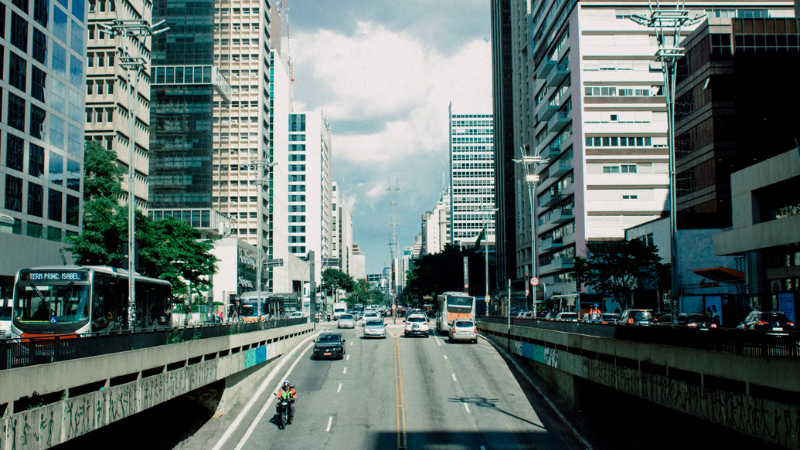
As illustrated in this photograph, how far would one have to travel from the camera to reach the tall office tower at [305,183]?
553 ft

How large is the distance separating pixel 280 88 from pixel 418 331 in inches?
4165

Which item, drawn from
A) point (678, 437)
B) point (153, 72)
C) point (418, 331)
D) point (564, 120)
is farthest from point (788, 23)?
point (153, 72)

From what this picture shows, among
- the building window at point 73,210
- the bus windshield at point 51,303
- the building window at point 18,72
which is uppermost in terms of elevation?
the building window at point 18,72

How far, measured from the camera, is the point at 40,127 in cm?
5381

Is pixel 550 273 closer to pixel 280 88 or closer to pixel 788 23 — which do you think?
pixel 788 23

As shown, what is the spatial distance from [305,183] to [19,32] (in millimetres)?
120295

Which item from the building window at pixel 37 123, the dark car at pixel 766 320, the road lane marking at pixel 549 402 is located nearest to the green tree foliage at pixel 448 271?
the road lane marking at pixel 549 402

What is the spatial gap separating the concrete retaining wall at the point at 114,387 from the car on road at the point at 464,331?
65.2 ft

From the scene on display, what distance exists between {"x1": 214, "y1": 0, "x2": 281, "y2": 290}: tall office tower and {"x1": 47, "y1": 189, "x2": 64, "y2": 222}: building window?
6746 centimetres

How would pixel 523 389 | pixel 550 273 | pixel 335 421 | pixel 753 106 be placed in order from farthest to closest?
pixel 550 273 < pixel 753 106 < pixel 523 389 < pixel 335 421

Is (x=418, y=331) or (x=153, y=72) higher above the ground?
(x=153, y=72)

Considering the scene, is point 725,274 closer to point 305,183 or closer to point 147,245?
point 147,245

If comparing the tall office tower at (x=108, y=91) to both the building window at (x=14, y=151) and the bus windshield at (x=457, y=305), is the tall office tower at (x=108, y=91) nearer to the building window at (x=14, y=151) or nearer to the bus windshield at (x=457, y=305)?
the building window at (x=14, y=151)

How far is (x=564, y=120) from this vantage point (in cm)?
8219
